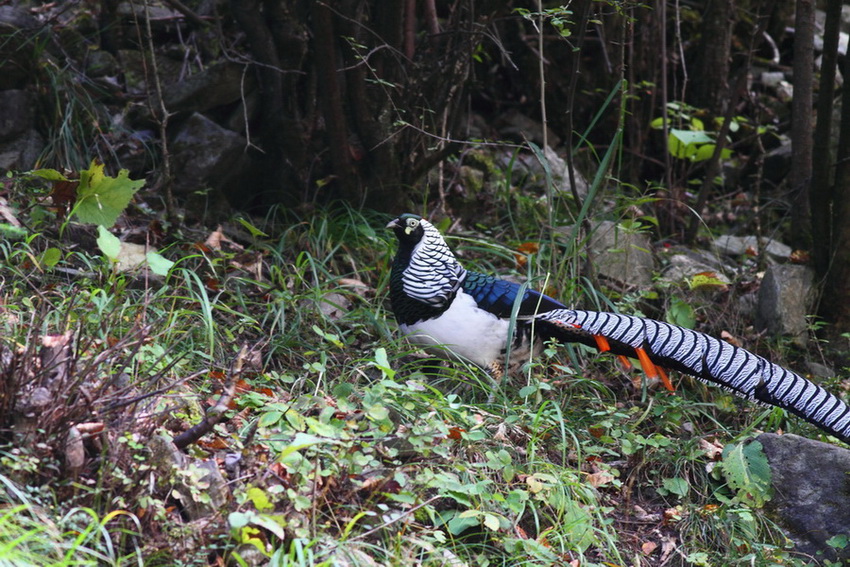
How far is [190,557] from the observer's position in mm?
2285

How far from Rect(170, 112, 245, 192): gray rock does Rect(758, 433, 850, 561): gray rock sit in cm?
330

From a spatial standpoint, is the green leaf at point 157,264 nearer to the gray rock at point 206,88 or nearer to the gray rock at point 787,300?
the gray rock at point 206,88

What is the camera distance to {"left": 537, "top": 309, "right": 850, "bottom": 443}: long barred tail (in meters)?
3.29

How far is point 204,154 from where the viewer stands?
505cm

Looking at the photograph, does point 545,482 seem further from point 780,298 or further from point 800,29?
point 800,29

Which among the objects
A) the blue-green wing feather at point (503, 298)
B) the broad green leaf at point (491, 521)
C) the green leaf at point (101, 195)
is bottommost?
the broad green leaf at point (491, 521)

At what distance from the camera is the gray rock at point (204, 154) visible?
5.02 meters

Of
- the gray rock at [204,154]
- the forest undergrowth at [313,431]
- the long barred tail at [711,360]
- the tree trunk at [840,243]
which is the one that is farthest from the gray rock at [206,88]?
the tree trunk at [840,243]

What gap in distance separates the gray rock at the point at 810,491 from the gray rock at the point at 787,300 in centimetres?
125

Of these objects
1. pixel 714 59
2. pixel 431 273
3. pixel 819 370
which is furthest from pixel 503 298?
pixel 714 59

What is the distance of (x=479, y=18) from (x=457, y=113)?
590 millimetres

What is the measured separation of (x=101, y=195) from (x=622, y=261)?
2755mm

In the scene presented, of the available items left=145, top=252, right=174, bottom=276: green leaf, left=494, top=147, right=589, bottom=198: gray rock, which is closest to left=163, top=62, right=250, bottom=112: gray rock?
left=494, top=147, right=589, bottom=198: gray rock

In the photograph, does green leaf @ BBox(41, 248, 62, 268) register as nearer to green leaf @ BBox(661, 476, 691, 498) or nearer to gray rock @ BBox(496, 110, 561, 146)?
green leaf @ BBox(661, 476, 691, 498)
